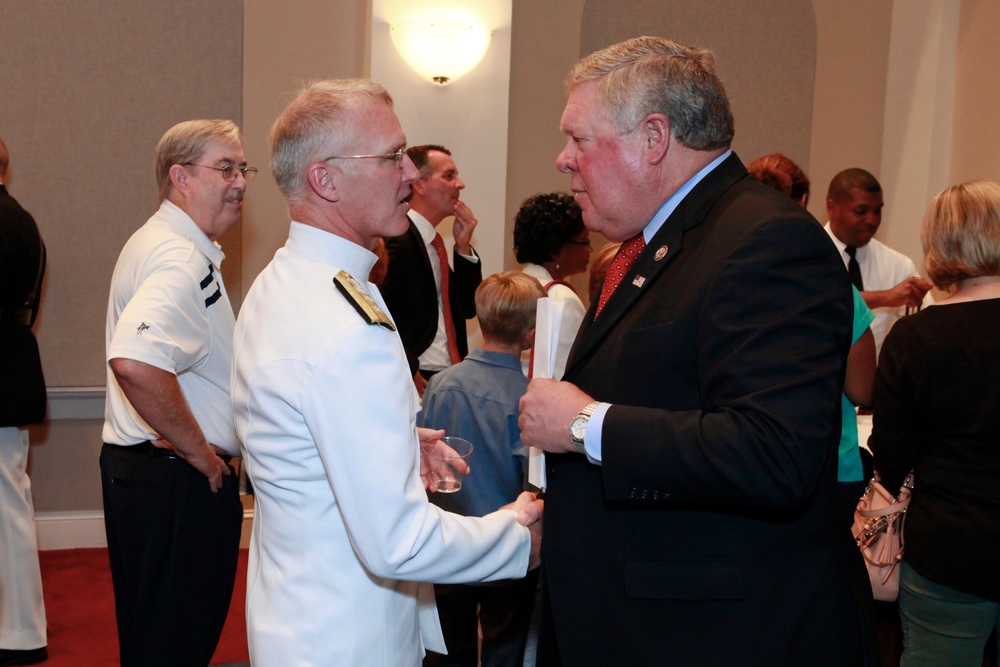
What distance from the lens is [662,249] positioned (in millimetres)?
1471

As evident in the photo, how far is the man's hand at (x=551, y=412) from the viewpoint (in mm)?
1397

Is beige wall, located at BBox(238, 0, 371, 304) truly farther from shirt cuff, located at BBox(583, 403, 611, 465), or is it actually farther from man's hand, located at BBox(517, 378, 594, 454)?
shirt cuff, located at BBox(583, 403, 611, 465)

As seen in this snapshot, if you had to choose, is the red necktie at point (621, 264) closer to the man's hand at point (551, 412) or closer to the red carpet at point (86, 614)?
the man's hand at point (551, 412)

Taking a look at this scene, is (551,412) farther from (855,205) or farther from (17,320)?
(855,205)

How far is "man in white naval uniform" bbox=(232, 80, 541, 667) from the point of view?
1.35m

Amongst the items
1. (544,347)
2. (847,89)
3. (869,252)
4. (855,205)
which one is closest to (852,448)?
(544,347)

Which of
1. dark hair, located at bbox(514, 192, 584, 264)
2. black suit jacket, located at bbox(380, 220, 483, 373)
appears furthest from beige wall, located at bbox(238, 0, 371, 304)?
dark hair, located at bbox(514, 192, 584, 264)

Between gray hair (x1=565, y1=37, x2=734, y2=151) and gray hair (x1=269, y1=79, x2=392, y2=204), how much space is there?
429 millimetres

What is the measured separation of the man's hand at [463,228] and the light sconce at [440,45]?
0.82 metres

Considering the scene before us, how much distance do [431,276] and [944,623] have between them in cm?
238

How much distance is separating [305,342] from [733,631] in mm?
805

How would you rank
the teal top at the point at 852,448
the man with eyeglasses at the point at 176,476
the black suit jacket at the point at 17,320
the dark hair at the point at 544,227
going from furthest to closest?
the dark hair at the point at 544,227 < the black suit jacket at the point at 17,320 < the teal top at the point at 852,448 < the man with eyeglasses at the point at 176,476

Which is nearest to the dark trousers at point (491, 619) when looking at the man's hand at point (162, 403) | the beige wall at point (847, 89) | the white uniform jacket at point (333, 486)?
the man's hand at point (162, 403)

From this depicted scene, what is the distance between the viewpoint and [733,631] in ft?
4.45
